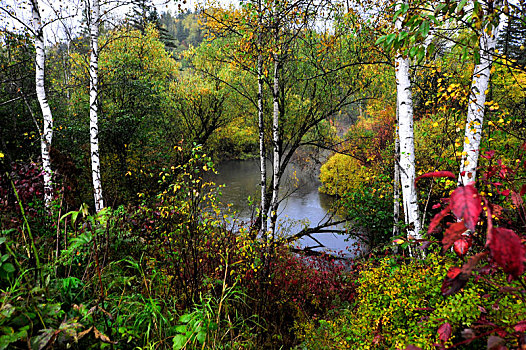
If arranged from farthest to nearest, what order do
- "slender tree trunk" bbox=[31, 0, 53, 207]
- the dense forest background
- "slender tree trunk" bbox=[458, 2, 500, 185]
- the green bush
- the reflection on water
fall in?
the reflection on water → "slender tree trunk" bbox=[31, 0, 53, 207] → "slender tree trunk" bbox=[458, 2, 500, 185] → the green bush → the dense forest background

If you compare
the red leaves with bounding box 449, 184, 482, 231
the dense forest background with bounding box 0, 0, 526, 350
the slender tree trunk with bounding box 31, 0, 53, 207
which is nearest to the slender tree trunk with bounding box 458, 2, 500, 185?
the dense forest background with bounding box 0, 0, 526, 350

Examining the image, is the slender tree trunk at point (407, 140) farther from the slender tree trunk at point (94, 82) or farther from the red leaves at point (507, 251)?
the slender tree trunk at point (94, 82)

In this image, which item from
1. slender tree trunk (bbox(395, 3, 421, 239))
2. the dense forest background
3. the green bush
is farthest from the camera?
slender tree trunk (bbox(395, 3, 421, 239))

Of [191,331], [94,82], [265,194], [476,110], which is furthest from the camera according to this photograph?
[265,194]

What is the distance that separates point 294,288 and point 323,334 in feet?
6.52

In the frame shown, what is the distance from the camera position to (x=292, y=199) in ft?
50.5

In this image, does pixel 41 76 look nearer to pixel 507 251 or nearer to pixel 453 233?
pixel 453 233

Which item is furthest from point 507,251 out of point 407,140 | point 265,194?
point 265,194

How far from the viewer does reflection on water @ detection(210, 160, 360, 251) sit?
421 inches

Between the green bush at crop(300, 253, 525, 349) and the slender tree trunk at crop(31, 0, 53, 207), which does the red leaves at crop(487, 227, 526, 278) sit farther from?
the slender tree trunk at crop(31, 0, 53, 207)

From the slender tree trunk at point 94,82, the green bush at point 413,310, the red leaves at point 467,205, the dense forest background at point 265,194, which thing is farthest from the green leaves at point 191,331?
the slender tree trunk at point 94,82

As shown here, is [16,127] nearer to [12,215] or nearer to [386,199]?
[12,215]

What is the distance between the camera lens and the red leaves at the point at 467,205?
2.58ft

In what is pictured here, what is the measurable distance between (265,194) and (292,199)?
9120 mm
